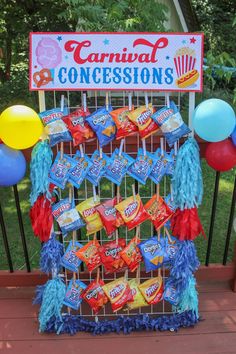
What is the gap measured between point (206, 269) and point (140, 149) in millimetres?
1047

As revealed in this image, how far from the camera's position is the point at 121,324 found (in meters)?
2.38

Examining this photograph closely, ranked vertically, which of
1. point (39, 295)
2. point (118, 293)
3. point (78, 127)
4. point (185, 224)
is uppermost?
point (78, 127)

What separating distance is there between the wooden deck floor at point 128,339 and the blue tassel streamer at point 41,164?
2.74 ft

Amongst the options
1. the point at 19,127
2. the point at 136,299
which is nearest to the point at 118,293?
the point at 136,299

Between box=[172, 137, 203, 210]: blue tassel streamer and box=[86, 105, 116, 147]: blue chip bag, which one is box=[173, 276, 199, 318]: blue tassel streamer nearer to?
box=[172, 137, 203, 210]: blue tassel streamer

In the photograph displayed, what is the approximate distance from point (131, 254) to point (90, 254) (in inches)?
8.8

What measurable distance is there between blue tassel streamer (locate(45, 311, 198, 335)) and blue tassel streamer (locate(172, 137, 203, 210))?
0.67m

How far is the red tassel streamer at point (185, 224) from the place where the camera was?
222 centimetres

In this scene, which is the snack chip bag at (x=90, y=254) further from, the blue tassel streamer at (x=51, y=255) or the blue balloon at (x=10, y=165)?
the blue balloon at (x=10, y=165)

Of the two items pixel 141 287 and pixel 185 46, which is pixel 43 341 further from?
pixel 185 46

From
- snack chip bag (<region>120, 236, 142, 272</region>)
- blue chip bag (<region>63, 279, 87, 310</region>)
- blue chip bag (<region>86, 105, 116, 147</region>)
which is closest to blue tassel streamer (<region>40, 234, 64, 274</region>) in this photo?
blue chip bag (<region>63, 279, 87, 310</region>)

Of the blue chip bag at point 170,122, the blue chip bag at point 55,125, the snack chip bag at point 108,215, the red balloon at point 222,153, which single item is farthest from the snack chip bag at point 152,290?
the blue chip bag at point 55,125

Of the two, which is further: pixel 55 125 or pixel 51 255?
pixel 51 255

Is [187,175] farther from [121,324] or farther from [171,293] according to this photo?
[121,324]
